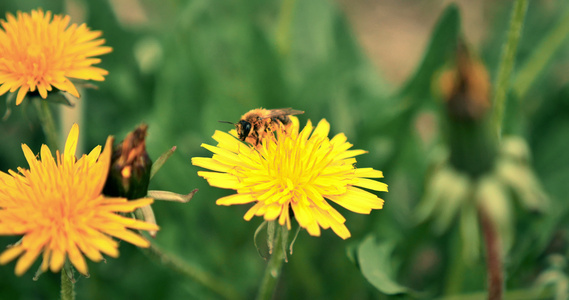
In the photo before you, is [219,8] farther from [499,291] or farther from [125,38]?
[499,291]

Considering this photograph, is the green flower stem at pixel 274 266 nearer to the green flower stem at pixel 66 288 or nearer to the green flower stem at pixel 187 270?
the green flower stem at pixel 187 270

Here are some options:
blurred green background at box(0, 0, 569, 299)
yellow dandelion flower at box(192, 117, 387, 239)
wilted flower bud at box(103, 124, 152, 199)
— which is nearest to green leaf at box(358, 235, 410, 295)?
blurred green background at box(0, 0, 569, 299)

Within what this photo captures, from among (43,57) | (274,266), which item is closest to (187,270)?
(274,266)

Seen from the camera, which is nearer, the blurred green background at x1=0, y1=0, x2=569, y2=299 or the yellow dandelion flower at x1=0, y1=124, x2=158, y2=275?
the yellow dandelion flower at x1=0, y1=124, x2=158, y2=275

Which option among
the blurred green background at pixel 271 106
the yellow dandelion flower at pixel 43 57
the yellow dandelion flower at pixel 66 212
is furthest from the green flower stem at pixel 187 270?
the yellow dandelion flower at pixel 43 57

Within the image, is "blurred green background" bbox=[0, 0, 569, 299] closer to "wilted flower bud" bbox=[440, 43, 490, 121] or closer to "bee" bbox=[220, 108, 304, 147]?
"wilted flower bud" bbox=[440, 43, 490, 121]
